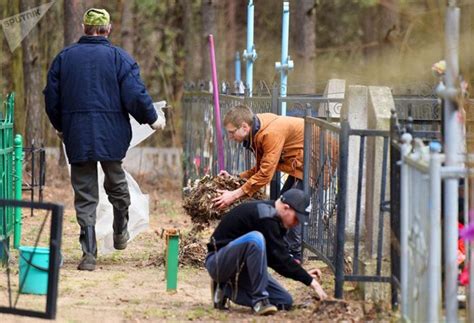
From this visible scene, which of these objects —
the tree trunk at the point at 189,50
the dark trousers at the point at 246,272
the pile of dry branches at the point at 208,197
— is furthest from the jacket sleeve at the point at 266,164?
the tree trunk at the point at 189,50

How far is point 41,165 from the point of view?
13453 mm

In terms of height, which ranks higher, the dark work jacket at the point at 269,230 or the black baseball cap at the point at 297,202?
the black baseball cap at the point at 297,202

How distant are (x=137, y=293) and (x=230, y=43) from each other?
89.9ft

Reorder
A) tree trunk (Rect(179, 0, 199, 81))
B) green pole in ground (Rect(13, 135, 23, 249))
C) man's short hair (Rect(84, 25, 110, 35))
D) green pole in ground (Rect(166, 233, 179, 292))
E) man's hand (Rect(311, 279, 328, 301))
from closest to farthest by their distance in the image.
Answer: man's hand (Rect(311, 279, 328, 301)) < green pole in ground (Rect(166, 233, 179, 292)) < man's short hair (Rect(84, 25, 110, 35)) < green pole in ground (Rect(13, 135, 23, 249)) < tree trunk (Rect(179, 0, 199, 81))

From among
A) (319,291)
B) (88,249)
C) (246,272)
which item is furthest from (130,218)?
(319,291)

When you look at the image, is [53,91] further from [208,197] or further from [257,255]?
[257,255]

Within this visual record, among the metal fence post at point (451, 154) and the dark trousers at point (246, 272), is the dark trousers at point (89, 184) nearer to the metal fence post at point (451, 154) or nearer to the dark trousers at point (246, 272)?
the dark trousers at point (246, 272)

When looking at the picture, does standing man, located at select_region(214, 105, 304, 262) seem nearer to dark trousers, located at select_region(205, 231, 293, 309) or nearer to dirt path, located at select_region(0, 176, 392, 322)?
dirt path, located at select_region(0, 176, 392, 322)

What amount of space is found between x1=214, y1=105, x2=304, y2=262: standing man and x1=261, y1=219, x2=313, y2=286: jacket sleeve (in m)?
1.67

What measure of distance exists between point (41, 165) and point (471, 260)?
27.2ft

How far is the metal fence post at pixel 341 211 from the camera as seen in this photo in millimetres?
7898

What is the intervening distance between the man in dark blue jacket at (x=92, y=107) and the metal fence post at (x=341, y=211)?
227 centimetres

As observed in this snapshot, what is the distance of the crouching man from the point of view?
7633mm

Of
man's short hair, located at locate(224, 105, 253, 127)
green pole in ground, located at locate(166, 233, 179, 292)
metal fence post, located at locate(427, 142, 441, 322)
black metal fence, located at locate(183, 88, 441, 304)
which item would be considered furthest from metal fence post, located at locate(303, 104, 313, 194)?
metal fence post, located at locate(427, 142, 441, 322)
